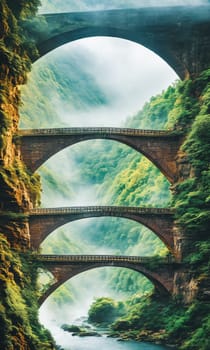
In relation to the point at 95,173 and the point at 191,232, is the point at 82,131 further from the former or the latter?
the point at 95,173

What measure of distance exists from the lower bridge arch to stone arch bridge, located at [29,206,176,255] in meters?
1.93

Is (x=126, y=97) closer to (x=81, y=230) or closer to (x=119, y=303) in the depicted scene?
(x=81, y=230)

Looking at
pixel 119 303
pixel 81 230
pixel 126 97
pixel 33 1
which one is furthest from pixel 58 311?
pixel 126 97

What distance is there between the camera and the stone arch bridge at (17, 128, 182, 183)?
58.0 metres

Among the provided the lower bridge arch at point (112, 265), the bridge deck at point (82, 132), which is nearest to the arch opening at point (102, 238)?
the lower bridge arch at point (112, 265)

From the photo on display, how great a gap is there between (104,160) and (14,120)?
6701 cm

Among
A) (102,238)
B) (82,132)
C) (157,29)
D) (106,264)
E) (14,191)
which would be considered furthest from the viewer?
(102,238)

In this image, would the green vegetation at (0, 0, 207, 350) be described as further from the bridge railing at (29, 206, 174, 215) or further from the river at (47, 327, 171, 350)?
the river at (47, 327, 171, 350)

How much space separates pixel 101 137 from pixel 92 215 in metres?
6.07

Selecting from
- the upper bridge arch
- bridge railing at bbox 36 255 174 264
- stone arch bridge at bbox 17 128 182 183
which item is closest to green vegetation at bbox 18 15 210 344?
stone arch bridge at bbox 17 128 182 183

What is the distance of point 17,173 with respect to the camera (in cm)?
5459

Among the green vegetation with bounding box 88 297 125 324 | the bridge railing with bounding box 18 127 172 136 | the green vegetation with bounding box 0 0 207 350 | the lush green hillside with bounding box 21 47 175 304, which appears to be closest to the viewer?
the green vegetation with bounding box 0 0 207 350

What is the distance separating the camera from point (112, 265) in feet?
184

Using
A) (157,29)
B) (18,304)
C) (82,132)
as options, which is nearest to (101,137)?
(82,132)
